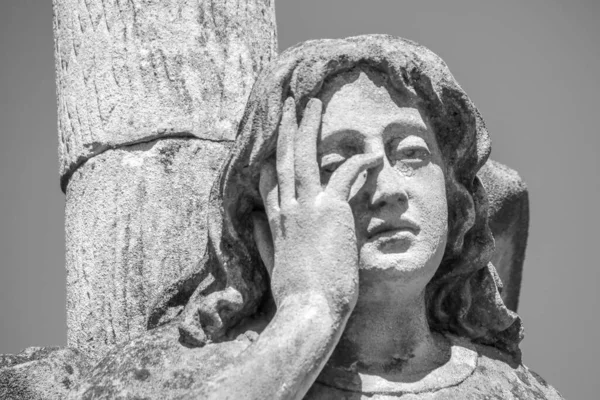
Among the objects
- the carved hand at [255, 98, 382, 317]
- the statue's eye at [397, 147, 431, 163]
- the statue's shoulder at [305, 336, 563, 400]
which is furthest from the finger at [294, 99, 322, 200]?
the statue's shoulder at [305, 336, 563, 400]

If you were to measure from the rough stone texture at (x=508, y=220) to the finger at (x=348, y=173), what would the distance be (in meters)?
1.93

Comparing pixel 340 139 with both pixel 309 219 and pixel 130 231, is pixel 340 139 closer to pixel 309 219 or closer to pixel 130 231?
pixel 309 219

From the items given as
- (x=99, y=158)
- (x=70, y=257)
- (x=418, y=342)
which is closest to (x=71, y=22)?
(x=99, y=158)

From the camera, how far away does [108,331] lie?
6805 millimetres

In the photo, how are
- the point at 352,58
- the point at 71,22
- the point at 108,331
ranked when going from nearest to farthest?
the point at 352,58 < the point at 108,331 < the point at 71,22

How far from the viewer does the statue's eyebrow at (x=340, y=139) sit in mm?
5781

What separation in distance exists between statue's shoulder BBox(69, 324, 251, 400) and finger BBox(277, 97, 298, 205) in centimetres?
69

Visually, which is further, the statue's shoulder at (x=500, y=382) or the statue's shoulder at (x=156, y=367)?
the statue's shoulder at (x=500, y=382)

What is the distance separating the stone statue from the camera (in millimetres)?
5500

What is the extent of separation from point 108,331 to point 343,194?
5.99 feet

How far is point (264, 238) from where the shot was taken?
5.89 m

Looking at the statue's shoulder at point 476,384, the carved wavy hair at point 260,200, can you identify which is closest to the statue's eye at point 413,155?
the carved wavy hair at point 260,200

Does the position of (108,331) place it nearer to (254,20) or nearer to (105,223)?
(105,223)

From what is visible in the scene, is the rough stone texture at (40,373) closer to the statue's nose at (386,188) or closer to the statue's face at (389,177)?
the statue's face at (389,177)
